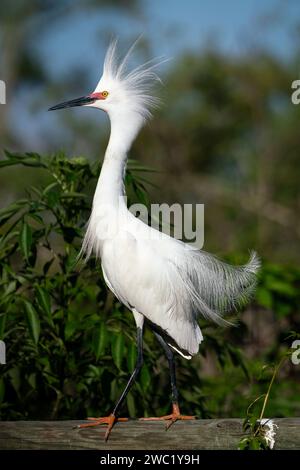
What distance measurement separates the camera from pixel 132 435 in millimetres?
2666

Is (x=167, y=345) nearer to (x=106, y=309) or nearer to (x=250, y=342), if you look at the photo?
(x=106, y=309)

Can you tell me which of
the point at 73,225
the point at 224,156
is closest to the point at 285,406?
the point at 73,225

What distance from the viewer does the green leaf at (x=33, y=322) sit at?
3094 millimetres

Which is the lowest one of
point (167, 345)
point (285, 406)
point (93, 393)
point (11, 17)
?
point (285, 406)

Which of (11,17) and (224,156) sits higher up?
(11,17)

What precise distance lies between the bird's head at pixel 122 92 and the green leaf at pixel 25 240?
2.03ft

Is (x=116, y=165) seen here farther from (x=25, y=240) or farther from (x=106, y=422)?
(x=106, y=422)

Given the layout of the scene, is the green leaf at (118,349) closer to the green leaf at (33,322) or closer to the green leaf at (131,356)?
the green leaf at (131,356)

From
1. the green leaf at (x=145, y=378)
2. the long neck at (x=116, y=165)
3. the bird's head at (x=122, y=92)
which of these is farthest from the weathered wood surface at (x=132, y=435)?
the bird's head at (x=122, y=92)

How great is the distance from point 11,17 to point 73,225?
18.1m

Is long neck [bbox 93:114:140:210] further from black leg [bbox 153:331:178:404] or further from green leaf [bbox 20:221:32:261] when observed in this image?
black leg [bbox 153:331:178:404]

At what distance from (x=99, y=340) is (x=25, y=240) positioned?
494 millimetres

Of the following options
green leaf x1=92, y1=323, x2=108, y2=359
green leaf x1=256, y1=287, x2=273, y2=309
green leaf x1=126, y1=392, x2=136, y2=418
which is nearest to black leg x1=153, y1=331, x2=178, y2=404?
green leaf x1=92, y1=323, x2=108, y2=359

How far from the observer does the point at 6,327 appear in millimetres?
3363
